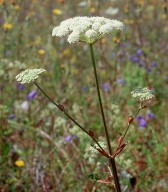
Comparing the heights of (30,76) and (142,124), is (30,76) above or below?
below

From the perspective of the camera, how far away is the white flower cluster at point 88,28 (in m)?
1.40

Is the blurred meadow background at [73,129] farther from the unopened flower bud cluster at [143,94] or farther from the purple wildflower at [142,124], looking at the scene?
the unopened flower bud cluster at [143,94]

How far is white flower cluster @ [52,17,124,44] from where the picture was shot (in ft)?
4.58

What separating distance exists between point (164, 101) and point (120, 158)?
1.56m

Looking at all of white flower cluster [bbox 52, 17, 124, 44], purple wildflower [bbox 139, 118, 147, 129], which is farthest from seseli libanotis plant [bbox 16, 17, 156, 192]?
purple wildflower [bbox 139, 118, 147, 129]

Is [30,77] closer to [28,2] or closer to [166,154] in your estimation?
[166,154]

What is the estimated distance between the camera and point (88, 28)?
4.75ft

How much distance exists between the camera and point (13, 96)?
3701 mm

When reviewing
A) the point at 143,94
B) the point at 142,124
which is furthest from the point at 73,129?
the point at 143,94

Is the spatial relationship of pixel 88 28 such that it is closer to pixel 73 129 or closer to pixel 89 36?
pixel 89 36

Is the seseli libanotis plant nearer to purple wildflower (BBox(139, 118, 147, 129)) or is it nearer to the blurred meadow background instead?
the blurred meadow background

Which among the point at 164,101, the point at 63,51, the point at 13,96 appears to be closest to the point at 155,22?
the point at 63,51

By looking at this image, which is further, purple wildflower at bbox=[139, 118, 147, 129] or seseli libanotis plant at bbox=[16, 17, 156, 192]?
purple wildflower at bbox=[139, 118, 147, 129]

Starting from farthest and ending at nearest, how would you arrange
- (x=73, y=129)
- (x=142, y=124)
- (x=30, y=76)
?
Result: (x=142, y=124), (x=73, y=129), (x=30, y=76)
